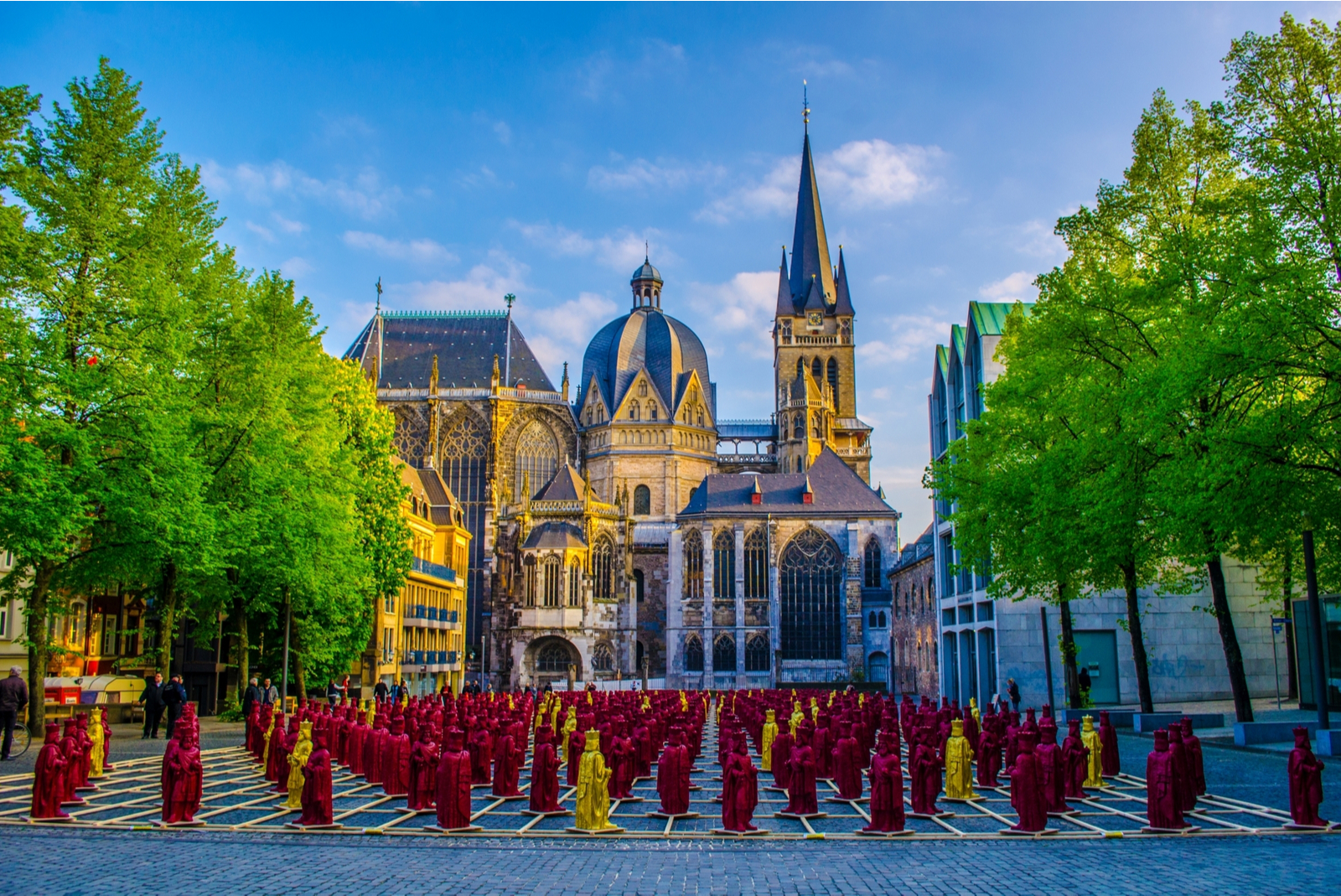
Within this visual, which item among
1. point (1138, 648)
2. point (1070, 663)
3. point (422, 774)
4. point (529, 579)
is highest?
point (529, 579)

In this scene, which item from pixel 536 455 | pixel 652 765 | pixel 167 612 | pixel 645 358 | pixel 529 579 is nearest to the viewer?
pixel 652 765

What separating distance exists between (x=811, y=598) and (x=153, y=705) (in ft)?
150

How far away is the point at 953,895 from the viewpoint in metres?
8.51

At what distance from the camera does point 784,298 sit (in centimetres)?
8931

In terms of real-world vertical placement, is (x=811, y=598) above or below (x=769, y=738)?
above

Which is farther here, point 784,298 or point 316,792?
point 784,298

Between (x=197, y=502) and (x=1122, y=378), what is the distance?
17.9 m

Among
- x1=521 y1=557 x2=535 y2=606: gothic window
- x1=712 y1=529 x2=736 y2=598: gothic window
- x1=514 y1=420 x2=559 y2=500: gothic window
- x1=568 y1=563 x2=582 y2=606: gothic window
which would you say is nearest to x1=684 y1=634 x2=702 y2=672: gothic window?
x1=712 y1=529 x2=736 y2=598: gothic window

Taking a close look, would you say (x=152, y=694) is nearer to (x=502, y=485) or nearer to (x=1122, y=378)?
(x=1122, y=378)

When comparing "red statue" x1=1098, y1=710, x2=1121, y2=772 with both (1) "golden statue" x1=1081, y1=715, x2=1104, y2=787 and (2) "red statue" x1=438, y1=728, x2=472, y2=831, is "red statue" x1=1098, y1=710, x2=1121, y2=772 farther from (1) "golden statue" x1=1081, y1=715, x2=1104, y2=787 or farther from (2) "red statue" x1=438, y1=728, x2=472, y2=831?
(2) "red statue" x1=438, y1=728, x2=472, y2=831

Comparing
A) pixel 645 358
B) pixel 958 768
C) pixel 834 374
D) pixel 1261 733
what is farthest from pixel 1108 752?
pixel 834 374

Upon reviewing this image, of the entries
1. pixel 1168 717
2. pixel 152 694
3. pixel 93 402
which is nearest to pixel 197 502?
pixel 93 402

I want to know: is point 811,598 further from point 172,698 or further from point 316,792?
point 316,792

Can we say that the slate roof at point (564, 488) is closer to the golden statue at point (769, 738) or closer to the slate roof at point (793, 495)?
the slate roof at point (793, 495)
